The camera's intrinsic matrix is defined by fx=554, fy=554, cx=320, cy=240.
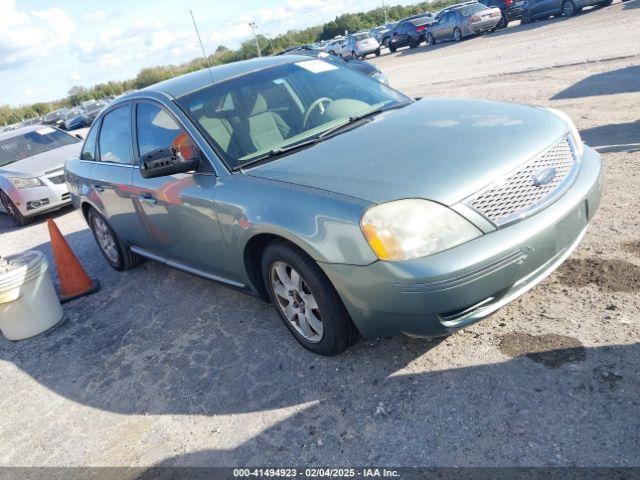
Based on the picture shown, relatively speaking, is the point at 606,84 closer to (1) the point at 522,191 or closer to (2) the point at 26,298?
(1) the point at 522,191

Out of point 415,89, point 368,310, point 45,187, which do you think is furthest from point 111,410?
point 415,89

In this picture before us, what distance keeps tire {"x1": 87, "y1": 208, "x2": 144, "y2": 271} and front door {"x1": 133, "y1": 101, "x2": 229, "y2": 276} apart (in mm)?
1026

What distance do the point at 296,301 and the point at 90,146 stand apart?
3.49 meters

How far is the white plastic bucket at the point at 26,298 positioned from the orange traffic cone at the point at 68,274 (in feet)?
1.79

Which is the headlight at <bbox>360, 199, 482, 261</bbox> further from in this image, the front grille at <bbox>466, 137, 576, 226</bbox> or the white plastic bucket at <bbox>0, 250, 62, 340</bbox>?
the white plastic bucket at <bbox>0, 250, 62, 340</bbox>

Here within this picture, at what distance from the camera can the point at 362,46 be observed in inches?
1265

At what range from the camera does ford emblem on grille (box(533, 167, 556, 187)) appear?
2918 millimetres

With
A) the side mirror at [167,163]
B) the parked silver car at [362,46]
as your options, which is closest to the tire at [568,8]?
the parked silver car at [362,46]

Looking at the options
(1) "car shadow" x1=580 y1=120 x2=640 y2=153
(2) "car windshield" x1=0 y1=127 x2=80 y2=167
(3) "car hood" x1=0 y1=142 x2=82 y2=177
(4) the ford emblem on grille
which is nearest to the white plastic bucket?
(4) the ford emblem on grille

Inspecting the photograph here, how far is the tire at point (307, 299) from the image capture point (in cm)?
303

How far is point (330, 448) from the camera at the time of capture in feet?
8.84

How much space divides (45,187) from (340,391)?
7605 millimetres

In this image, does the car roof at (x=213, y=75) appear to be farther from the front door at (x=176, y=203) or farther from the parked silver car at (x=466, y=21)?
the parked silver car at (x=466, y=21)

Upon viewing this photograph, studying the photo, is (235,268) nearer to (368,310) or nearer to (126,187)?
(368,310)
